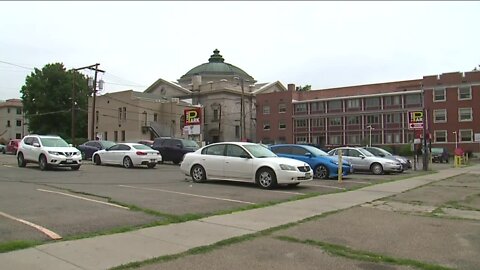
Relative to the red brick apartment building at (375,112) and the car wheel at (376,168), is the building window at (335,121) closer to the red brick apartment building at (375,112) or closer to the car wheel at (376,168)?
the red brick apartment building at (375,112)

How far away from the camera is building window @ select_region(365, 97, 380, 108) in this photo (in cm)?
7262

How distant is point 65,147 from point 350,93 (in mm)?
62830

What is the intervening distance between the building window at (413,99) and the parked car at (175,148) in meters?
50.4

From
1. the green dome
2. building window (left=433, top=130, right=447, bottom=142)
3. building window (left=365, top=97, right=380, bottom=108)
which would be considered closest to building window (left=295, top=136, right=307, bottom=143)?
building window (left=365, top=97, right=380, bottom=108)

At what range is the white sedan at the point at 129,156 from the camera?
909 inches

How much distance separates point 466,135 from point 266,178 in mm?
59228

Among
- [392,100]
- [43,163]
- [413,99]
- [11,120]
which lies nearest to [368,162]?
[43,163]

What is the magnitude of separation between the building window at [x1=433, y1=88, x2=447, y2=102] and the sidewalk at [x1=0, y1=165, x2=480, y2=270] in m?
62.2

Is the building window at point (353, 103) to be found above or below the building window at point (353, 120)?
above

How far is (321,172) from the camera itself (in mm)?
18750

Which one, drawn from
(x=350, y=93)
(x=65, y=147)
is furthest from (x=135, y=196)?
(x=350, y=93)

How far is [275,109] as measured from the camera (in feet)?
268

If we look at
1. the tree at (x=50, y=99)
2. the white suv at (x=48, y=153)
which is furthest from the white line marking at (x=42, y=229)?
the tree at (x=50, y=99)

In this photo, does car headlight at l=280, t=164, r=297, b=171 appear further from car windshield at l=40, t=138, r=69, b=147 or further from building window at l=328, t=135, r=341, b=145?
building window at l=328, t=135, r=341, b=145
